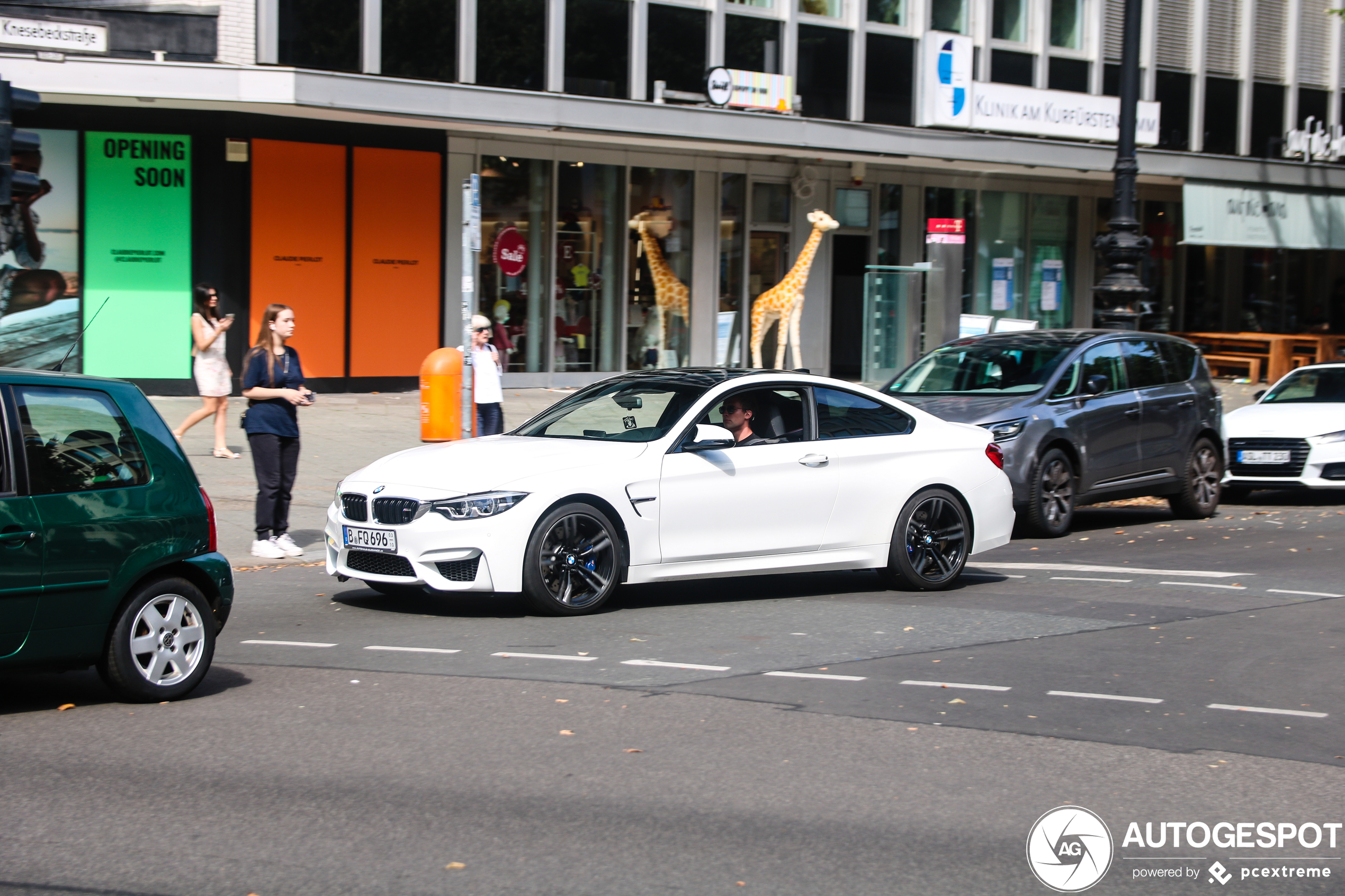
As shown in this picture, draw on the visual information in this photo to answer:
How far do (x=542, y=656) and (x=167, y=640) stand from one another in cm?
193

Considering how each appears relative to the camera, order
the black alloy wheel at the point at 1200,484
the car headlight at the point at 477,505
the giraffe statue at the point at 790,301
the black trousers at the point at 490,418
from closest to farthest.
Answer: the car headlight at the point at 477,505
the black alloy wheel at the point at 1200,484
the black trousers at the point at 490,418
the giraffe statue at the point at 790,301

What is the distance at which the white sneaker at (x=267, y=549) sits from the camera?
11.2m

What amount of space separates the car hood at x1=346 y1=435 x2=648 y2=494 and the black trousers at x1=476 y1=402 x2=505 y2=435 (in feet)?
18.3

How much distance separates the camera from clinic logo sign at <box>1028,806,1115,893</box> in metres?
4.58

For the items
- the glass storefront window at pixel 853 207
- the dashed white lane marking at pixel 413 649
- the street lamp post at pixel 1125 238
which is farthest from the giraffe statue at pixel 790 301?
the dashed white lane marking at pixel 413 649

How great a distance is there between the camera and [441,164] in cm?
2164

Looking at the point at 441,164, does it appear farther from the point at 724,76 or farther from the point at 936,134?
the point at 936,134

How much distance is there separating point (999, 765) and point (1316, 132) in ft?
95.0

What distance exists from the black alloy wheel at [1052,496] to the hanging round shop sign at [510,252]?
37.1 ft

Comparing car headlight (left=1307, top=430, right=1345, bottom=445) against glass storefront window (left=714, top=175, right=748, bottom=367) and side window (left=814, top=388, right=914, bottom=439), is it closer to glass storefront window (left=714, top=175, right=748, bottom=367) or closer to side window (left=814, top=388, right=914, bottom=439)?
side window (left=814, top=388, right=914, bottom=439)

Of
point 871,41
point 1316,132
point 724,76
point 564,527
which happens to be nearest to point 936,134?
point 871,41

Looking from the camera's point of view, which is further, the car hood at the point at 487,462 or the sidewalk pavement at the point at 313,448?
the sidewalk pavement at the point at 313,448

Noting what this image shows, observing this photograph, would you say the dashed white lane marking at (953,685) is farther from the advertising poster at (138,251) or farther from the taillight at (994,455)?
the advertising poster at (138,251)

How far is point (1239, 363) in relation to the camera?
30016mm
